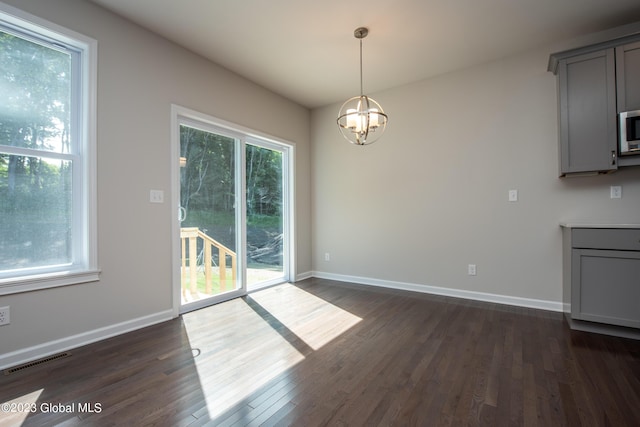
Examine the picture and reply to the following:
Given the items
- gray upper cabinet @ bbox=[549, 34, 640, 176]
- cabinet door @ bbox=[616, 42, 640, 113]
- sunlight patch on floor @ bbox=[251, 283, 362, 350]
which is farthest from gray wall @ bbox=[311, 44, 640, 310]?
sunlight patch on floor @ bbox=[251, 283, 362, 350]

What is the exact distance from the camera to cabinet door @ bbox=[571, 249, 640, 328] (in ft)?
7.68

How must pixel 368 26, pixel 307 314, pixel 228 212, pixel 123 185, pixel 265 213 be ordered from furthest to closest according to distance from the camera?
pixel 265 213 → pixel 228 212 → pixel 307 314 → pixel 368 26 → pixel 123 185

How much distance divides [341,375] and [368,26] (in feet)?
9.39

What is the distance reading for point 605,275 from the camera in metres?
2.44

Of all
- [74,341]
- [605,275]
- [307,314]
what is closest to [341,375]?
[307,314]

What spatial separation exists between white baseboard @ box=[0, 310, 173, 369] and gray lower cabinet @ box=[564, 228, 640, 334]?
3725 mm

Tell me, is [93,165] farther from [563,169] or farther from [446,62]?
[563,169]

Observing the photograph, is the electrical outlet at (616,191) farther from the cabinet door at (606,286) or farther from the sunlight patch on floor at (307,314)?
the sunlight patch on floor at (307,314)

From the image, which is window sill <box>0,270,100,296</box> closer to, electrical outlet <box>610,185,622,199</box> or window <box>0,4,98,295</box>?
window <box>0,4,98,295</box>

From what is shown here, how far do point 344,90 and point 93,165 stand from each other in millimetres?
3066

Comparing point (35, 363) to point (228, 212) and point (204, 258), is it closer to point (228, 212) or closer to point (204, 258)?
point (204, 258)

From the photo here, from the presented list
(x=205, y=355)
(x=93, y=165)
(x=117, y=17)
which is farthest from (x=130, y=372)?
(x=117, y=17)

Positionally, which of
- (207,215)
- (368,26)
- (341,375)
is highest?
(368,26)

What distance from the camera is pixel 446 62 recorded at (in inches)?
133
